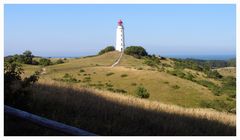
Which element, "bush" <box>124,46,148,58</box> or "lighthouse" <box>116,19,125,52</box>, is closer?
"lighthouse" <box>116,19,125,52</box>

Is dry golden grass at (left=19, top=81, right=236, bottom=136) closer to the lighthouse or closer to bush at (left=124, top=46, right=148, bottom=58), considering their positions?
the lighthouse

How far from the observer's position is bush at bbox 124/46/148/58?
119062 mm

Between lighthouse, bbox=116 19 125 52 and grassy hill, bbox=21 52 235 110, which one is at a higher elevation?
lighthouse, bbox=116 19 125 52

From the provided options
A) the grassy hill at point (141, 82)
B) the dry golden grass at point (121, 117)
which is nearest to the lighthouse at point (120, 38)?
the grassy hill at point (141, 82)

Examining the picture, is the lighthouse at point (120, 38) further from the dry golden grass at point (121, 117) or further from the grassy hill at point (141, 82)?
the dry golden grass at point (121, 117)

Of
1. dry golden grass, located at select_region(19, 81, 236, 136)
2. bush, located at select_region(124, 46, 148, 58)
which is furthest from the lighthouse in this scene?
dry golden grass, located at select_region(19, 81, 236, 136)

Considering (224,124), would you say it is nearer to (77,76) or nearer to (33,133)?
(33,133)

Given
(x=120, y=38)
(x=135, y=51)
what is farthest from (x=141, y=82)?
(x=135, y=51)

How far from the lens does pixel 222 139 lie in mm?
7449

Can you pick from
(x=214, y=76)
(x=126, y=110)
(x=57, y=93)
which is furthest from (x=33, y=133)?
(x=214, y=76)

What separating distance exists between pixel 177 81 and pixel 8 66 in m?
75.6

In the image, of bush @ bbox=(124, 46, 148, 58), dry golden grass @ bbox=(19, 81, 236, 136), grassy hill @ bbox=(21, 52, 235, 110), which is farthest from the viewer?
Result: bush @ bbox=(124, 46, 148, 58)

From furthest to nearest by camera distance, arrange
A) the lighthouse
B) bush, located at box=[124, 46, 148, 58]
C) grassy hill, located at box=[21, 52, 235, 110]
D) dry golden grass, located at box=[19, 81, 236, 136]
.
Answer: bush, located at box=[124, 46, 148, 58] < the lighthouse < grassy hill, located at box=[21, 52, 235, 110] < dry golden grass, located at box=[19, 81, 236, 136]

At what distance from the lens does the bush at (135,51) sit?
119 meters
